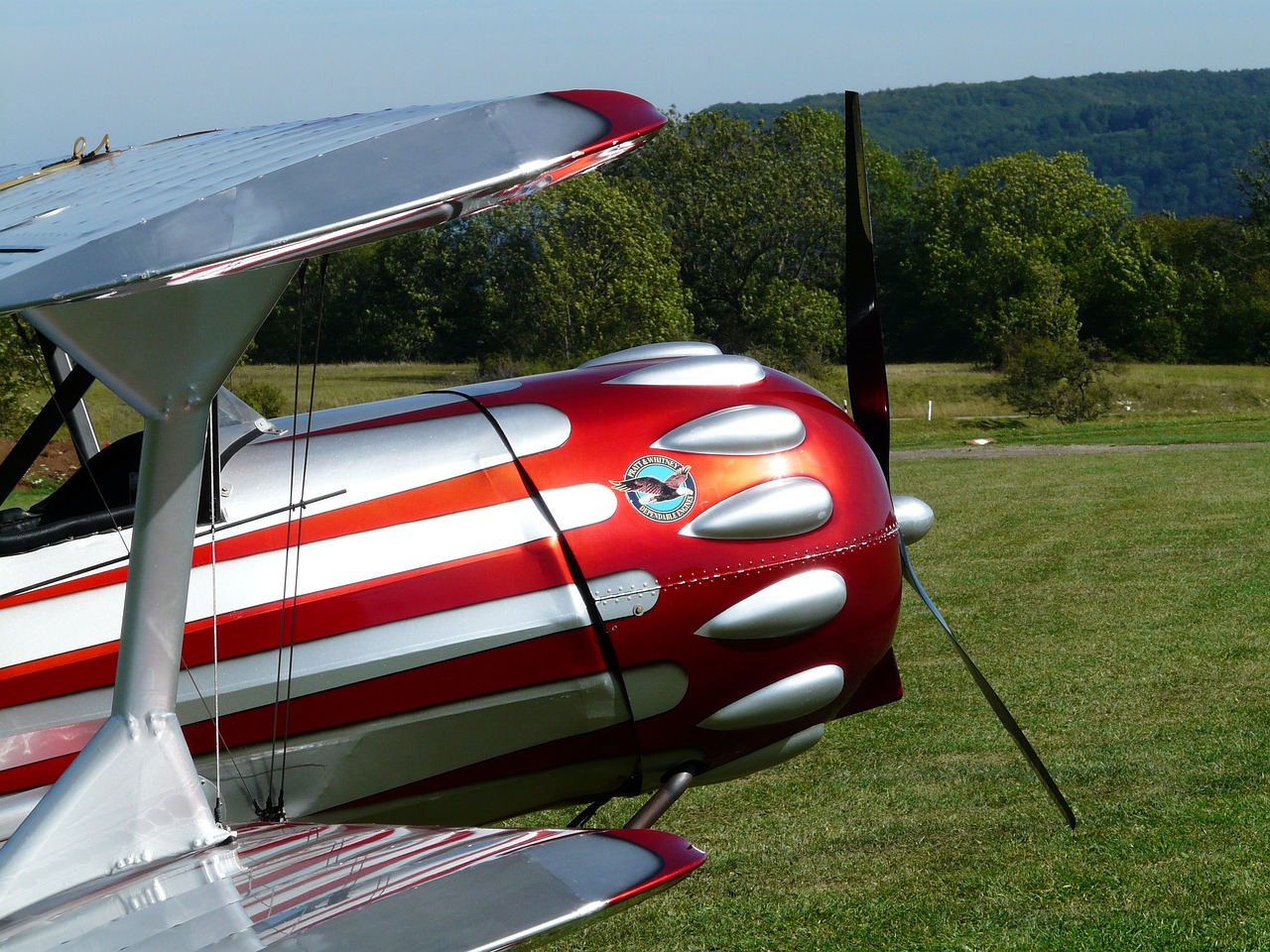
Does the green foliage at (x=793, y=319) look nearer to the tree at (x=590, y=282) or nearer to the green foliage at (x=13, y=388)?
the tree at (x=590, y=282)

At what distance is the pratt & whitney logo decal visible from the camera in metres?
3.54

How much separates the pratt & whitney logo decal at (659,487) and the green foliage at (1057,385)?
28.7 meters

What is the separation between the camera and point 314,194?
1.73m

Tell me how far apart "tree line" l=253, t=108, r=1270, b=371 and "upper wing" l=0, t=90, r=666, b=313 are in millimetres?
28823

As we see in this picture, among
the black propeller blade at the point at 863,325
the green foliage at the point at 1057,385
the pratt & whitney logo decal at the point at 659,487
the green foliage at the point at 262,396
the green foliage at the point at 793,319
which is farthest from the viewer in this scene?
the green foliage at the point at 793,319

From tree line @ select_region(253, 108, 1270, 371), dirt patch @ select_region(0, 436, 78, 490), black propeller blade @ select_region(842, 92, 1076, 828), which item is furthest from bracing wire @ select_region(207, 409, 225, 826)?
tree line @ select_region(253, 108, 1270, 371)

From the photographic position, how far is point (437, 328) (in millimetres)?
41625

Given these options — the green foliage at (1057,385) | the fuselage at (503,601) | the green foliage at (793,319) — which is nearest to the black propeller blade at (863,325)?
the fuselage at (503,601)

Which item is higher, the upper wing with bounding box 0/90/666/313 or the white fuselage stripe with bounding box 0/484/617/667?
the upper wing with bounding box 0/90/666/313

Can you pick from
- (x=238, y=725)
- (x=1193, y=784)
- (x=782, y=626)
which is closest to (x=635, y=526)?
(x=782, y=626)

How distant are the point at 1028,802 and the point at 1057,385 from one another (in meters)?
28.1

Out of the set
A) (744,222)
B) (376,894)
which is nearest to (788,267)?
(744,222)

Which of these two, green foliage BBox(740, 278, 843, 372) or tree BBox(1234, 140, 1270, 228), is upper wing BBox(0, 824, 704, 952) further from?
tree BBox(1234, 140, 1270, 228)

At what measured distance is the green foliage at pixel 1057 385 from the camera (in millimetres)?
30906
